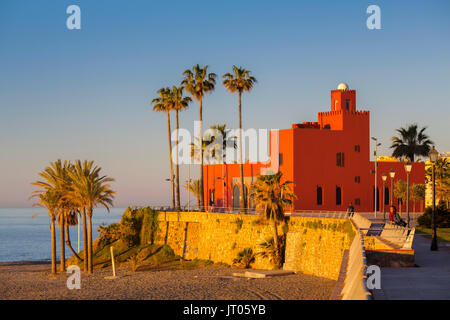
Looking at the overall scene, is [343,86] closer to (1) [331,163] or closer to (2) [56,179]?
(1) [331,163]

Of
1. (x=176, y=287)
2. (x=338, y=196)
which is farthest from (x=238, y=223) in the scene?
(x=338, y=196)

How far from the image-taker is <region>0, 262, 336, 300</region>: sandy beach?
30.4 metres

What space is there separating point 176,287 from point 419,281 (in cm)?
2208

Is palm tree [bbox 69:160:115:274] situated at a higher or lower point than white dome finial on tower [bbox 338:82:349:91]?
lower

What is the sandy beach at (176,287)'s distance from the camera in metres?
30.4

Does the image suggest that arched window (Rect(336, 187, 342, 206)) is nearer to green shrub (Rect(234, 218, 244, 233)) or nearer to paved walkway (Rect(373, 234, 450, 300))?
green shrub (Rect(234, 218, 244, 233))

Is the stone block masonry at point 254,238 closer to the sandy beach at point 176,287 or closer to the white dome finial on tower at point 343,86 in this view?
the sandy beach at point 176,287

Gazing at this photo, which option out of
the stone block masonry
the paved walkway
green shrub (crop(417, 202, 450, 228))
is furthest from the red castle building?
the paved walkway

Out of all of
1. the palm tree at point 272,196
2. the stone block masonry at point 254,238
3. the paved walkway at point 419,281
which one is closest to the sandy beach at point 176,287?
the stone block masonry at point 254,238

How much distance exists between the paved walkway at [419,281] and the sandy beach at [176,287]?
9.37 metres

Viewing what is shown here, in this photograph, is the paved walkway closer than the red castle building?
Yes

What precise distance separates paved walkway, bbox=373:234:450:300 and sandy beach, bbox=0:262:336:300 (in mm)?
9370

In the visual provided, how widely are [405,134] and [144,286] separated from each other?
46.6 m

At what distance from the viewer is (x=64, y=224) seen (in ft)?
157
